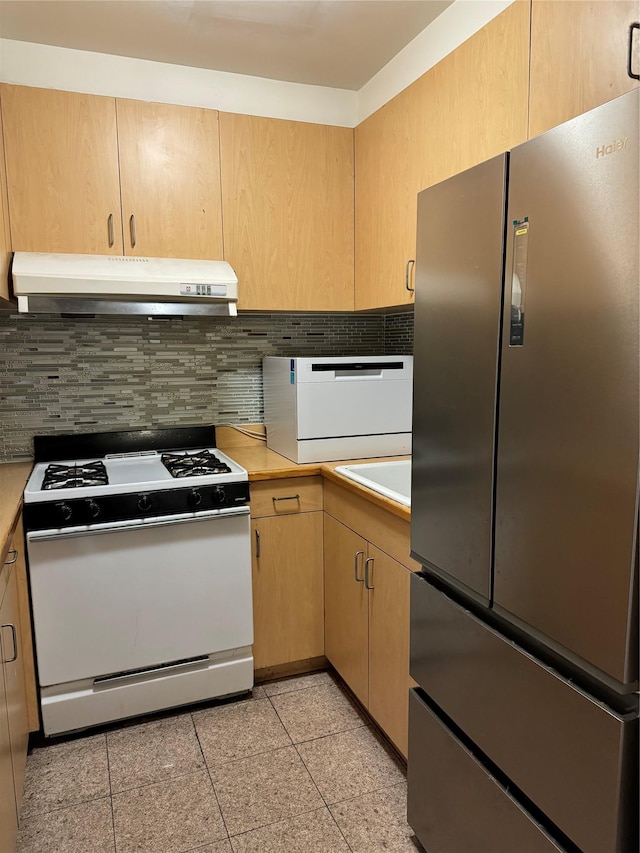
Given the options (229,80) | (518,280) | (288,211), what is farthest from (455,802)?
(229,80)

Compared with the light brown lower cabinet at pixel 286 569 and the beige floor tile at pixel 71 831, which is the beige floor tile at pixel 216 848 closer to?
the beige floor tile at pixel 71 831

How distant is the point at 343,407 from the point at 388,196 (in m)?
0.83

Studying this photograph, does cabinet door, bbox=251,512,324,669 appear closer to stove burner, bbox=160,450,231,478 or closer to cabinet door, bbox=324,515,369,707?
cabinet door, bbox=324,515,369,707

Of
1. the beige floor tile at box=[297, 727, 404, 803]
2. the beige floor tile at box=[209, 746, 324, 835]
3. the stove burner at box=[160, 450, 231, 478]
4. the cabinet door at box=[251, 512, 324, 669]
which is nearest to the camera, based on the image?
the beige floor tile at box=[209, 746, 324, 835]

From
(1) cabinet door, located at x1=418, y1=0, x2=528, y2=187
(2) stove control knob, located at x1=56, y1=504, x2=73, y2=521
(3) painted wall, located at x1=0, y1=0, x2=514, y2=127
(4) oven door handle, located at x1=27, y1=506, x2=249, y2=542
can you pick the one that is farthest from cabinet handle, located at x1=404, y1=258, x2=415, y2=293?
(2) stove control knob, located at x1=56, y1=504, x2=73, y2=521

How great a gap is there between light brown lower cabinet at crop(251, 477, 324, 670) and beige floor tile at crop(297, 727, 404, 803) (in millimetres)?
416

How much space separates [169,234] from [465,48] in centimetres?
122

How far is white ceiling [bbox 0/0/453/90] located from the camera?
6.05ft

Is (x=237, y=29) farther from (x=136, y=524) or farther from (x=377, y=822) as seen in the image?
(x=377, y=822)

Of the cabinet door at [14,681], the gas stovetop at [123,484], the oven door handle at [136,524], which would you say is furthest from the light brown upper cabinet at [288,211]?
the cabinet door at [14,681]

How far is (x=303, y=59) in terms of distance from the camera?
2209 millimetres

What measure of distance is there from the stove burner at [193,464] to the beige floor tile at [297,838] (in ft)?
3.70

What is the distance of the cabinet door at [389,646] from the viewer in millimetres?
1752

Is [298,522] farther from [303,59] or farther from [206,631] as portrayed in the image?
[303,59]
